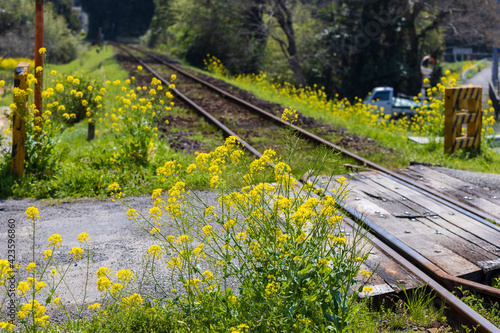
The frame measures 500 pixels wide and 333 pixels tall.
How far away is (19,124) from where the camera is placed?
6.10 m

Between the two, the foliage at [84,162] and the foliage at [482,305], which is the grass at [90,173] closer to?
the foliage at [84,162]

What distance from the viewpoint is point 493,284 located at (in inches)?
157

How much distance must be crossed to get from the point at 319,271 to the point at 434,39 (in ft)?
95.2

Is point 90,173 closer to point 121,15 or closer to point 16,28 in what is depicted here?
point 16,28

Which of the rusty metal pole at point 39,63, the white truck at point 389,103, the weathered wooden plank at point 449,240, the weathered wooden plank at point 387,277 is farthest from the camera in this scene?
the white truck at point 389,103

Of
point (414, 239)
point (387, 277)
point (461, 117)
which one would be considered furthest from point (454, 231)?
point (461, 117)

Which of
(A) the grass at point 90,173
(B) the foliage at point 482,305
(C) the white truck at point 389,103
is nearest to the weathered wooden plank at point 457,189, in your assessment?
(B) the foliage at point 482,305

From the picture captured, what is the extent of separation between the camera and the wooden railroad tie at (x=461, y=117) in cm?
817

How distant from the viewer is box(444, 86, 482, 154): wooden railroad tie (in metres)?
8.17

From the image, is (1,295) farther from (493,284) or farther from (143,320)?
(493,284)

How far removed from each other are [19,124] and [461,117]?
273 inches

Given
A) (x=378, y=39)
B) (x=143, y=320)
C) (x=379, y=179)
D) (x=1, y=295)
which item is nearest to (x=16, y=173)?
(x=1, y=295)

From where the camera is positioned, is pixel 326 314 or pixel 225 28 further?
pixel 225 28

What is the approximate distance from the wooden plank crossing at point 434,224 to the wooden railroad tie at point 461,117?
1862 millimetres
